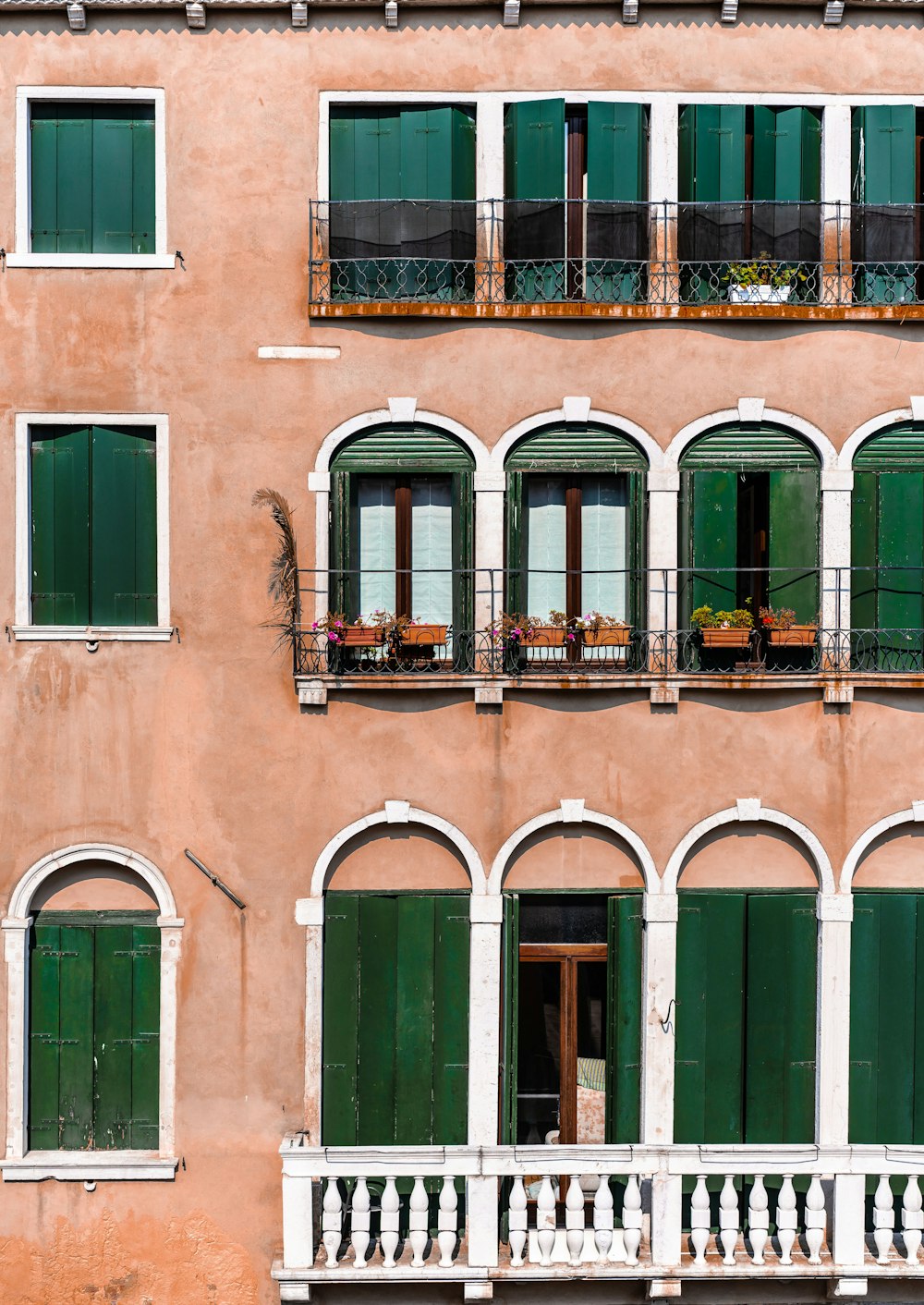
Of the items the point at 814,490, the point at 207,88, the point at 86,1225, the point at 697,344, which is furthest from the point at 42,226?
the point at 86,1225

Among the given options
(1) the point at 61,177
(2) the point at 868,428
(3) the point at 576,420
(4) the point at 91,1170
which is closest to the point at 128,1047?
(4) the point at 91,1170

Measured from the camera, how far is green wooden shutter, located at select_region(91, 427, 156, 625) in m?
13.0

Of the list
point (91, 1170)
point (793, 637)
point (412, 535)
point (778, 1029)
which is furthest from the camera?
point (412, 535)

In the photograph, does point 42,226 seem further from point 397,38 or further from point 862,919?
point 862,919

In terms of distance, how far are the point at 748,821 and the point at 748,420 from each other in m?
4.49

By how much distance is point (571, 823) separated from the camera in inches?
515

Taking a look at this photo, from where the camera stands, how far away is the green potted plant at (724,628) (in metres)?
12.9

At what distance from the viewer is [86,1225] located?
506 inches

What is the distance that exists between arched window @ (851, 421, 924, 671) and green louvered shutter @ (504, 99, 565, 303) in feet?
13.4

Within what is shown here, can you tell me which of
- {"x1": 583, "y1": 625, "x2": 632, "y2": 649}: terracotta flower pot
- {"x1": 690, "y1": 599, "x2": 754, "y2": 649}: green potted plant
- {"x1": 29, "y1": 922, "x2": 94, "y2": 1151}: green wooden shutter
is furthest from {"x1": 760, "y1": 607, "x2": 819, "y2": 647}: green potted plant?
{"x1": 29, "y1": 922, "x2": 94, "y2": 1151}: green wooden shutter

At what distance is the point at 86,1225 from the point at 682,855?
7744 mm

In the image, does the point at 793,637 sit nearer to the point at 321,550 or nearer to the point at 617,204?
the point at 617,204

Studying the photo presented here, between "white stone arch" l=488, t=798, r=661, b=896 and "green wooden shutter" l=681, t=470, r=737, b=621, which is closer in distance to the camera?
"white stone arch" l=488, t=798, r=661, b=896

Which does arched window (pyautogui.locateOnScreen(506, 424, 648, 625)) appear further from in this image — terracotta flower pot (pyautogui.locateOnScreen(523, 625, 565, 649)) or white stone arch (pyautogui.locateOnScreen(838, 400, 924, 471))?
Answer: white stone arch (pyautogui.locateOnScreen(838, 400, 924, 471))
